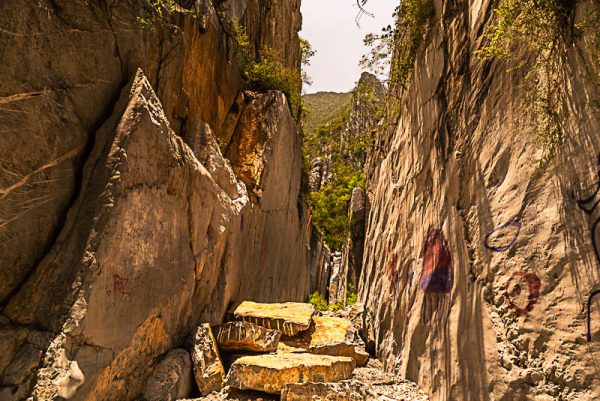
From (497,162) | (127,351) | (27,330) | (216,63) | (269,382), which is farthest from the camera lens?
(216,63)

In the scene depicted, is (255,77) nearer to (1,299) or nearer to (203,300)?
(203,300)

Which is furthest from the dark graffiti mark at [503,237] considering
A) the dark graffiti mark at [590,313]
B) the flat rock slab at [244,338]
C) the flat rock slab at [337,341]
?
the flat rock slab at [244,338]

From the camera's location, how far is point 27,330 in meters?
3.16

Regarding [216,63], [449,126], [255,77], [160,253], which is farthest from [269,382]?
[255,77]

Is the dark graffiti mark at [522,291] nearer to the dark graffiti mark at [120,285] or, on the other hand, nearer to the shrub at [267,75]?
the dark graffiti mark at [120,285]

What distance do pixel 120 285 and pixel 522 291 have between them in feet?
→ 12.0

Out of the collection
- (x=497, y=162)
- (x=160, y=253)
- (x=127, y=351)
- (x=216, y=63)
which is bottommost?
(x=127, y=351)

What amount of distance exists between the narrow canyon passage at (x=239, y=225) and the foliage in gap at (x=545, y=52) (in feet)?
0.05

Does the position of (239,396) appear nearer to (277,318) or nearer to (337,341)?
(277,318)

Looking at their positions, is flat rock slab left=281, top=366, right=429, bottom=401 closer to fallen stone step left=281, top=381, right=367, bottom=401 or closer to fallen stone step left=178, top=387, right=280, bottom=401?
fallen stone step left=281, top=381, right=367, bottom=401

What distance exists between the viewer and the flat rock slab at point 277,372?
4.09 metres

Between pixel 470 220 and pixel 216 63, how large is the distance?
6868 mm

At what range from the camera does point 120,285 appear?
3723 mm

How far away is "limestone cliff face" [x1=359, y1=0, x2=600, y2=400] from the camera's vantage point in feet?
8.15
